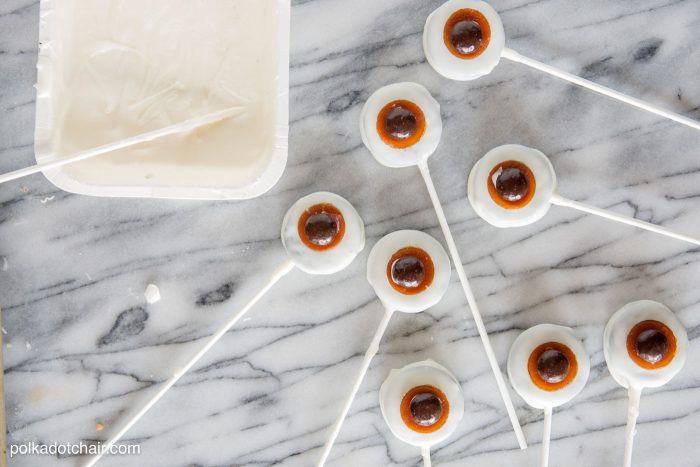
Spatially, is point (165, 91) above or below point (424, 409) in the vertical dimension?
above

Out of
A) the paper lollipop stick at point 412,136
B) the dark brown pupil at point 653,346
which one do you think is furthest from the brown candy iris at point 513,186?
the dark brown pupil at point 653,346

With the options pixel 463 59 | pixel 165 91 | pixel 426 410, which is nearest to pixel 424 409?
pixel 426 410

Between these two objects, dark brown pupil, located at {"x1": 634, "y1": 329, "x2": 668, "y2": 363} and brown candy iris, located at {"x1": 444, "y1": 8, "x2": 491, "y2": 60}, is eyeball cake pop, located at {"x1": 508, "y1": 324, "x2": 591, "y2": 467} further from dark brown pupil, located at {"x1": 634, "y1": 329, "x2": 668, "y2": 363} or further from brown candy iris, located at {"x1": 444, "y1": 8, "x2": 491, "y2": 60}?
brown candy iris, located at {"x1": 444, "y1": 8, "x2": 491, "y2": 60}

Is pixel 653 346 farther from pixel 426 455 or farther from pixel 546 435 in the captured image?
pixel 426 455

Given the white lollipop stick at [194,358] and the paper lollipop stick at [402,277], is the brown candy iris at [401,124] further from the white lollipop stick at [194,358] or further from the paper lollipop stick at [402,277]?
the white lollipop stick at [194,358]

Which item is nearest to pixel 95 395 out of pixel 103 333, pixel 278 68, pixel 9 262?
pixel 103 333

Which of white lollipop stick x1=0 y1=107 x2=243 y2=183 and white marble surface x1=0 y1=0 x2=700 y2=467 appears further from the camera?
white marble surface x1=0 y1=0 x2=700 y2=467

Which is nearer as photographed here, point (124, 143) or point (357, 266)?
point (124, 143)

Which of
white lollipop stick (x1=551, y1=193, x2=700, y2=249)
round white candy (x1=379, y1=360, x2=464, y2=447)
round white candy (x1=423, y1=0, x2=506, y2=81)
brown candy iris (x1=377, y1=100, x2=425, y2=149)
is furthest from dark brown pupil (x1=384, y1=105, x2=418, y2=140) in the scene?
round white candy (x1=379, y1=360, x2=464, y2=447)
